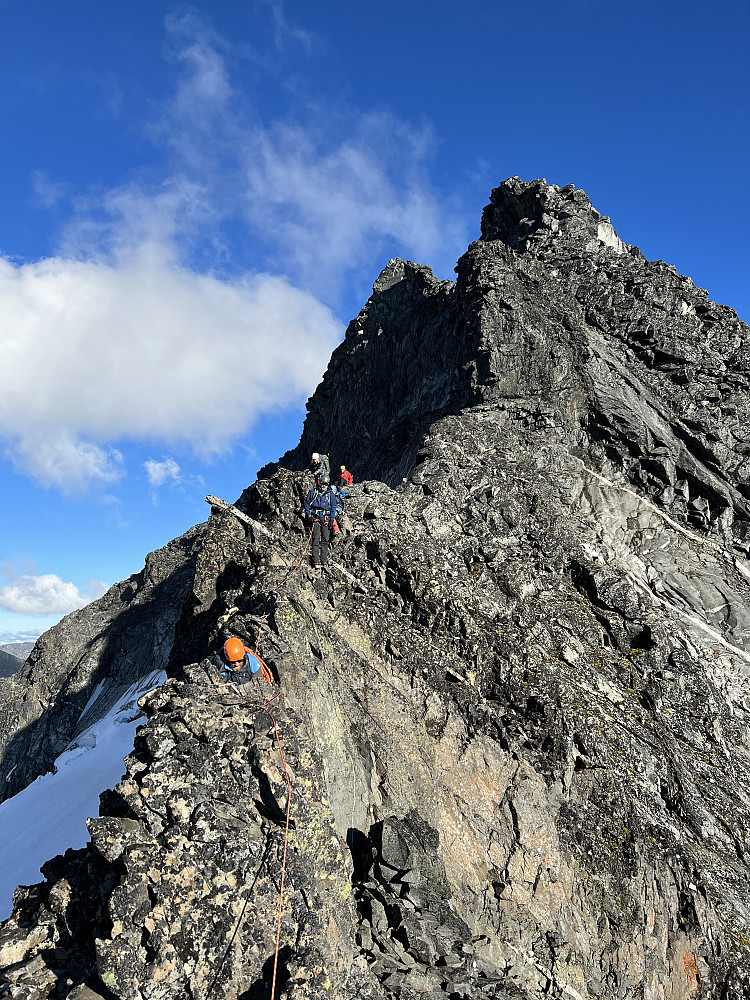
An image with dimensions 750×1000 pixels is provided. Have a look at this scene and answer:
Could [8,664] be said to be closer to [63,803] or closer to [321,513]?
[63,803]

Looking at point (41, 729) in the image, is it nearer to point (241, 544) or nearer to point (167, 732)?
point (241, 544)

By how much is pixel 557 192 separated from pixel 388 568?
3259 cm

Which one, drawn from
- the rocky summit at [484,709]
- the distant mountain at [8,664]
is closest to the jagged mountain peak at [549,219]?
the rocky summit at [484,709]

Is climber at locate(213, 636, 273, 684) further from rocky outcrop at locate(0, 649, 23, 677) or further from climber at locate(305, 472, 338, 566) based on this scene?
rocky outcrop at locate(0, 649, 23, 677)

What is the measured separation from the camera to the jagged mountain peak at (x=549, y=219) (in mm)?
36875

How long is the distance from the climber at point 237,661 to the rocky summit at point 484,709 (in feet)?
0.80

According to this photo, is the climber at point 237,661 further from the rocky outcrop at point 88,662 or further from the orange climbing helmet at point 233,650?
the rocky outcrop at point 88,662

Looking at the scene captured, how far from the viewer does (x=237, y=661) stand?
1215cm

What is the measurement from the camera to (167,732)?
1100cm

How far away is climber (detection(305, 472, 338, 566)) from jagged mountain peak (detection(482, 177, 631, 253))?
26621 mm

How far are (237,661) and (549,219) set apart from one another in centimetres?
3659

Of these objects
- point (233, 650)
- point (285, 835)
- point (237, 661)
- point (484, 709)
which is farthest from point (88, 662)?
point (285, 835)

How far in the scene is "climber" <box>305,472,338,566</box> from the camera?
18344 mm

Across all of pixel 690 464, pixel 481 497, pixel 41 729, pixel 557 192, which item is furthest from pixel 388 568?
pixel 41 729
